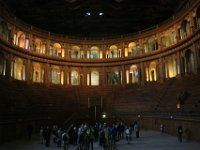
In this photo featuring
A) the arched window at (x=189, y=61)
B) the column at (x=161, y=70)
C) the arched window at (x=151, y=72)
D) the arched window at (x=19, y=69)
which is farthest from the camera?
the arched window at (x=151, y=72)

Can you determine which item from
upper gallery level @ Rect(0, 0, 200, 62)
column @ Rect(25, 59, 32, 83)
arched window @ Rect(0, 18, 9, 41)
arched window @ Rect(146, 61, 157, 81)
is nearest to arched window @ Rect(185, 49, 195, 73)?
upper gallery level @ Rect(0, 0, 200, 62)

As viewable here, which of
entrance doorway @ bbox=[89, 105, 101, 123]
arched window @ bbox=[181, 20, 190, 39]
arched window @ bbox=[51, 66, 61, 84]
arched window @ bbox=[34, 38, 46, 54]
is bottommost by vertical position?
entrance doorway @ bbox=[89, 105, 101, 123]

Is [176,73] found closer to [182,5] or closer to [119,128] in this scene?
[182,5]

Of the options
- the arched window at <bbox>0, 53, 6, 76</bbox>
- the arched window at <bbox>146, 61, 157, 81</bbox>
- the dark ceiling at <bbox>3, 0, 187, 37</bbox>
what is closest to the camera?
the arched window at <bbox>0, 53, 6, 76</bbox>

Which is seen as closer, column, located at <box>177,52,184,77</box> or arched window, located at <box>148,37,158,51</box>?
column, located at <box>177,52,184,77</box>

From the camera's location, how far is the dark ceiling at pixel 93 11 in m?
39.7

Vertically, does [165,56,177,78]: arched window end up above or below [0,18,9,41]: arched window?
below

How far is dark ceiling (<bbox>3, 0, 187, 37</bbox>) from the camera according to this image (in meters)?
39.7

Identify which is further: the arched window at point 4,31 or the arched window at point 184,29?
the arched window at point 184,29

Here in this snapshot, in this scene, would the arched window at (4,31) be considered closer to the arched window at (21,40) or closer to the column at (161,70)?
the arched window at (21,40)

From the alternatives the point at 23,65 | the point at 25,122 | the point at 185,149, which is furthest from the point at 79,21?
the point at 185,149

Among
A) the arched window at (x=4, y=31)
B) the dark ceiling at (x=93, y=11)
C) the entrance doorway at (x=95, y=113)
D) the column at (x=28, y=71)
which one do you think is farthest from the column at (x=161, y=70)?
the arched window at (x=4, y=31)

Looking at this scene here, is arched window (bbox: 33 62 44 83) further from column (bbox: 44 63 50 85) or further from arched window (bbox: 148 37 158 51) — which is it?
arched window (bbox: 148 37 158 51)

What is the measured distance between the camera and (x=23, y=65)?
4288 cm
